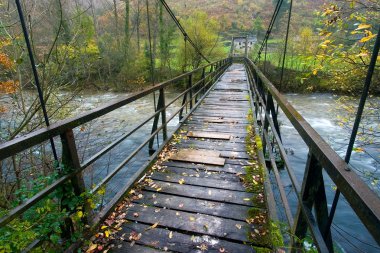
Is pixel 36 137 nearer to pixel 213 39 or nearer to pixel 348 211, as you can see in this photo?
pixel 348 211

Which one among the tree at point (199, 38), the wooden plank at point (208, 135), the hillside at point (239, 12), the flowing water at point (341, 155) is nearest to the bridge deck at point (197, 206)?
the wooden plank at point (208, 135)

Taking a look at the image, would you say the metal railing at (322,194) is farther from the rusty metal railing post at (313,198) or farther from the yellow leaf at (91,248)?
the yellow leaf at (91,248)

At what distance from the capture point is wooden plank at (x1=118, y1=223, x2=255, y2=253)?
1955 mm

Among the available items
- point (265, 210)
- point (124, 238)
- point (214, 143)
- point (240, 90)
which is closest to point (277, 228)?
point (265, 210)

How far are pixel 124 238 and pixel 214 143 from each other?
2390 millimetres

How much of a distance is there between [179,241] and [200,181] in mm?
986

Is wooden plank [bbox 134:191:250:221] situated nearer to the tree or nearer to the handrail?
the handrail

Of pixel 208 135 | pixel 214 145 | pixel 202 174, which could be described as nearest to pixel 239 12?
pixel 208 135

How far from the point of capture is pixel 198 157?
3.57 metres

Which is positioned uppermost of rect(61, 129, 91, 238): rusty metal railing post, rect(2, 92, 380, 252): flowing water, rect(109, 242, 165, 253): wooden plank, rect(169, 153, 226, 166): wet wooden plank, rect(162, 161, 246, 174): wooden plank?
rect(61, 129, 91, 238): rusty metal railing post

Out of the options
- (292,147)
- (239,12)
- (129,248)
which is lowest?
(292,147)

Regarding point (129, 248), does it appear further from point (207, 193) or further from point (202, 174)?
point (202, 174)

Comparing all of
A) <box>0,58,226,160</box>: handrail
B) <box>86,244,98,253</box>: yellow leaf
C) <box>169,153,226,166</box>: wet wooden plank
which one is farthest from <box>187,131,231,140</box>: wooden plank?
<box>86,244,98,253</box>: yellow leaf

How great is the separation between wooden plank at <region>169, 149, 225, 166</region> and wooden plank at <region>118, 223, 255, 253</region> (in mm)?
1393
